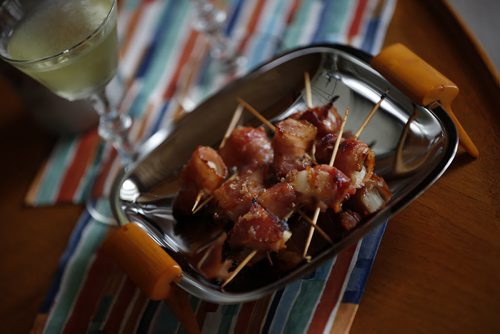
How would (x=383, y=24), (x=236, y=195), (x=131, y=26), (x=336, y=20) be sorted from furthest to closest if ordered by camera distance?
1. (x=131, y=26)
2. (x=336, y=20)
3. (x=383, y=24)
4. (x=236, y=195)

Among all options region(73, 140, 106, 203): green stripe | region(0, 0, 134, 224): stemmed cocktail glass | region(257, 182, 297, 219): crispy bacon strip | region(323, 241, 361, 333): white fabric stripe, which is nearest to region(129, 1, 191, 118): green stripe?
region(73, 140, 106, 203): green stripe

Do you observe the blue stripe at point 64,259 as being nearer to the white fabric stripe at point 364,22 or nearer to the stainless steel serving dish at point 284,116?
the stainless steel serving dish at point 284,116

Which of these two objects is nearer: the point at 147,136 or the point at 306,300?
the point at 306,300

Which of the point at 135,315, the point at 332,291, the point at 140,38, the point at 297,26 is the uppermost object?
the point at 297,26

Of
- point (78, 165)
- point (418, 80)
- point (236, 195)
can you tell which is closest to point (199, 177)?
point (236, 195)

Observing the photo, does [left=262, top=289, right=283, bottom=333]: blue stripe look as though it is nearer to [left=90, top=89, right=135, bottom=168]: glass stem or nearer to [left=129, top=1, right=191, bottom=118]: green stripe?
[left=90, top=89, right=135, bottom=168]: glass stem

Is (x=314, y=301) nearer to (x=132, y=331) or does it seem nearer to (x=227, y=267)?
(x=227, y=267)

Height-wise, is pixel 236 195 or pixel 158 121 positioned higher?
pixel 236 195

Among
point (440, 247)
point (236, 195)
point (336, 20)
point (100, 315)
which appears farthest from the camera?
point (336, 20)

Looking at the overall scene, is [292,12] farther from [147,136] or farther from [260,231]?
[260,231]
